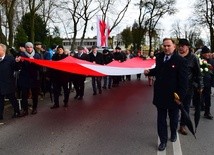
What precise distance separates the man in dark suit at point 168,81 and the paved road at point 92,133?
1.96ft

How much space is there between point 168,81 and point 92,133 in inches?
89.1

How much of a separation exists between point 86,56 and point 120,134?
670cm

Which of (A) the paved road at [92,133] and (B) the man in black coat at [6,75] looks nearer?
(A) the paved road at [92,133]

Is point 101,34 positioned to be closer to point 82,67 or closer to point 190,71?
point 82,67

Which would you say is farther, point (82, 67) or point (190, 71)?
point (82, 67)

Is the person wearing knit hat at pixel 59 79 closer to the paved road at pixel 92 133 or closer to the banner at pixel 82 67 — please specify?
the banner at pixel 82 67

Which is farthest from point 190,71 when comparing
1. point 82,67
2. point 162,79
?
point 82,67

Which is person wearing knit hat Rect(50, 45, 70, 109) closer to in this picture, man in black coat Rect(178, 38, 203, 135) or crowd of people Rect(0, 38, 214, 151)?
crowd of people Rect(0, 38, 214, 151)

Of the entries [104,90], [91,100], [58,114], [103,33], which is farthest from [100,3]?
[58,114]

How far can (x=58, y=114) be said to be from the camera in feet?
33.3

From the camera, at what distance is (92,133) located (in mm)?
8039

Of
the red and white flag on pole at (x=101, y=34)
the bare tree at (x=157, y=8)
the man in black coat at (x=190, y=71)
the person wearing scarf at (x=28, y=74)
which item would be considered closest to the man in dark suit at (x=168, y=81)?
the man in black coat at (x=190, y=71)

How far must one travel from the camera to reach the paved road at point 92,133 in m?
6.74

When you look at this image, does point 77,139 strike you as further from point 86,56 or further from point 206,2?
point 206,2
